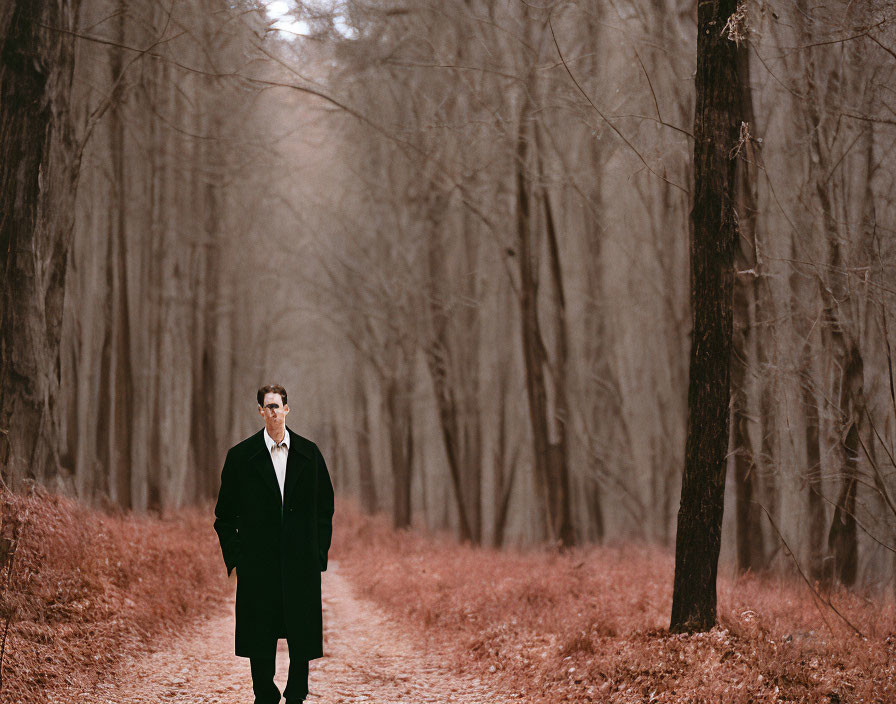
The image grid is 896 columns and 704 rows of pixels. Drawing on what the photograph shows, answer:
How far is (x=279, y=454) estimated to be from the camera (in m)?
6.23

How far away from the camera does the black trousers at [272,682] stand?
613cm

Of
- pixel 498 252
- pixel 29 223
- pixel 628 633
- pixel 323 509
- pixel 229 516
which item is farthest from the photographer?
pixel 498 252

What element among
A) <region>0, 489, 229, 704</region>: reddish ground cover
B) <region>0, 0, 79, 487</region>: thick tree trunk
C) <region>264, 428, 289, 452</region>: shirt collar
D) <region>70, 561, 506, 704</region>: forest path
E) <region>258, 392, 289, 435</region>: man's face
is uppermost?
<region>0, 0, 79, 487</region>: thick tree trunk

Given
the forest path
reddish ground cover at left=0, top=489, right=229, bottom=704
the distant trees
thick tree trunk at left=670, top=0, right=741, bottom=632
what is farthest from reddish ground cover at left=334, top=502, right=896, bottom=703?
reddish ground cover at left=0, top=489, right=229, bottom=704

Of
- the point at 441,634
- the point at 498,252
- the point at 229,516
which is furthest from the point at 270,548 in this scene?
the point at 498,252

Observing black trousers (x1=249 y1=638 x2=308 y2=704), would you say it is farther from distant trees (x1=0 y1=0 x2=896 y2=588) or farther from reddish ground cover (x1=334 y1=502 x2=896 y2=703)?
distant trees (x1=0 y1=0 x2=896 y2=588)

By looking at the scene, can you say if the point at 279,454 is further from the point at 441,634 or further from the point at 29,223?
the point at 29,223

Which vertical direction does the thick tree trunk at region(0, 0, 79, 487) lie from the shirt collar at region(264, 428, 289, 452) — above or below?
above

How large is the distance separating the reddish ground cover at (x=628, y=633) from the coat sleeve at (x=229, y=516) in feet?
11.0

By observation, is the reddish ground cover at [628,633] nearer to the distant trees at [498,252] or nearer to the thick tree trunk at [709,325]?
the thick tree trunk at [709,325]

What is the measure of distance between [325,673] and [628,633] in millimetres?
3465

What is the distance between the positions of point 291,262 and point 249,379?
4.47 meters

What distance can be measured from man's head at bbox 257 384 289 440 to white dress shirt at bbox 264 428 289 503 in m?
0.05

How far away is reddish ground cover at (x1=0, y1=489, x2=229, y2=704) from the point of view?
750 cm
